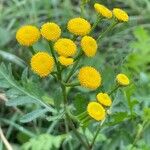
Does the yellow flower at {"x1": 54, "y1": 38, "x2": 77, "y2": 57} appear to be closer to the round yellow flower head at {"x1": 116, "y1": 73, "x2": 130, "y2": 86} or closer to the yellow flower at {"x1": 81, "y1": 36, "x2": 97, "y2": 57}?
the yellow flower at {"x1": 81, "y1": 36, "x2": 97, "y2": 57}

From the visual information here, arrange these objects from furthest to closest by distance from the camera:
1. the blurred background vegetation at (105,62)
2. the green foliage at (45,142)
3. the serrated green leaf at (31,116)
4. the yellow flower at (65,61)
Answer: the green foliage at (45,142) < the blurred background vegetation at (105,62) < the serrated green leaf at (31,116) < the yellow flower at (65,61)

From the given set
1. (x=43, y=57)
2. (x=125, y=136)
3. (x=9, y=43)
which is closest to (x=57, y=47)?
(x=43, y=57)

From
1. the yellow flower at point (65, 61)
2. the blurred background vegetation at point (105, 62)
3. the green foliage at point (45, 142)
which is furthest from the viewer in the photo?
the green foliage at point (45, 142)

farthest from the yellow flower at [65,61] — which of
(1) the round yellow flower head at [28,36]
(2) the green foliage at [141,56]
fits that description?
(2) the green foliage at [141,56]

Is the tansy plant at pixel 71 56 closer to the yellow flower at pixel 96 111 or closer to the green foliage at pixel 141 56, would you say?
the yellow flower at pixel 96 111

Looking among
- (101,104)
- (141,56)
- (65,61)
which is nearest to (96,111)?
(101,104)

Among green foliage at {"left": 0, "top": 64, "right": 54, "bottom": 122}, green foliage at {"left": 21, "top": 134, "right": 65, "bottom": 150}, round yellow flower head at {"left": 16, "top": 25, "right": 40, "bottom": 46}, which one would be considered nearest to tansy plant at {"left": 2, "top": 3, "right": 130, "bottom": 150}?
round yellow flower head at {"left": 16, "top": 25, "right": 40, "bottom": 46}

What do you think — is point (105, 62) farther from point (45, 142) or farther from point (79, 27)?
point (79, 27)

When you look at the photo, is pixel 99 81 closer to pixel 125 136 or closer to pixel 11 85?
pixel 11 85
